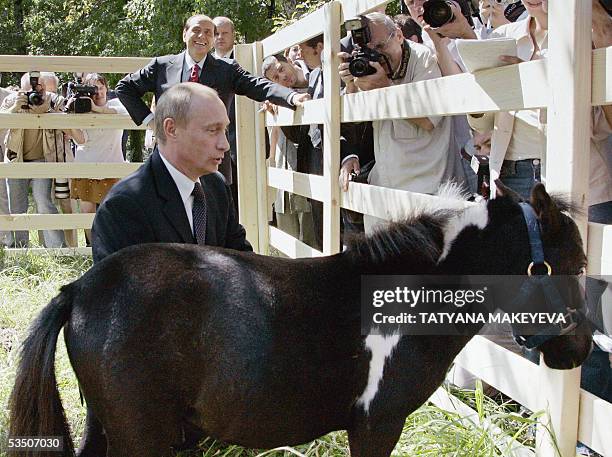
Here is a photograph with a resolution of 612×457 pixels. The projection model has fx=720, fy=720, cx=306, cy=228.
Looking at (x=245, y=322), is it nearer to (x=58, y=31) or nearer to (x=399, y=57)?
(x=399, y=57)

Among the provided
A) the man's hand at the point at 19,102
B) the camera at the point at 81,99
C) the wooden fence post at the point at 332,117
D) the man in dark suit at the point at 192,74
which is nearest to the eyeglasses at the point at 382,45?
the wooden fence post at the point at 332,117

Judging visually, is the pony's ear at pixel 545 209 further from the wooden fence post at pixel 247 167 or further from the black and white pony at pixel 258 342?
the wooden fence post at pixel 247 167

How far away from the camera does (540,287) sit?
2.29 metres

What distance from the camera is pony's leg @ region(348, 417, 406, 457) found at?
2.29 metres

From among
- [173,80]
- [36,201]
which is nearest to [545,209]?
[173,80]

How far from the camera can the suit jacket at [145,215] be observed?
2.87 m

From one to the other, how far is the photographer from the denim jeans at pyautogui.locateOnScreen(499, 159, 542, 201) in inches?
238

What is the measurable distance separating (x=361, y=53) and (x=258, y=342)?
246 cm

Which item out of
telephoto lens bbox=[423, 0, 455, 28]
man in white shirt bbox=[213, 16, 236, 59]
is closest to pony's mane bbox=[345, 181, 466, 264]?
telephoto lens bbox=[423, 0, 455, 28]

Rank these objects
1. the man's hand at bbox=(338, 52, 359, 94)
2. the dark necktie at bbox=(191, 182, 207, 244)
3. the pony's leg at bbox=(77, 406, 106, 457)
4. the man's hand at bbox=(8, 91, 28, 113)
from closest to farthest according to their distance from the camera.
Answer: the pony's leg at bbox=(77, 406, 106, 457) < the dark necktie at bbox=(191, 182, 207, 244) < the man's hand at bbox=(338, 52, 359, 94) < the man's hand at bbox=(8, 91, 28, 113)

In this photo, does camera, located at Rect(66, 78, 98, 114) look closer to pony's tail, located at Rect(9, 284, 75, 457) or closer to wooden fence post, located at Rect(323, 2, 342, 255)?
wooden fence post, located at Rect(323, 2, 342, 255)

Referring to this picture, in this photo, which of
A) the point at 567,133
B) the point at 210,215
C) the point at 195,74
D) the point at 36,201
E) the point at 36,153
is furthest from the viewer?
the point at 36,201

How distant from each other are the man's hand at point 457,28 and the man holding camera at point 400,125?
0.50 meters

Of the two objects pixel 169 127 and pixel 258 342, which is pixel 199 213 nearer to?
pixel 169 127
